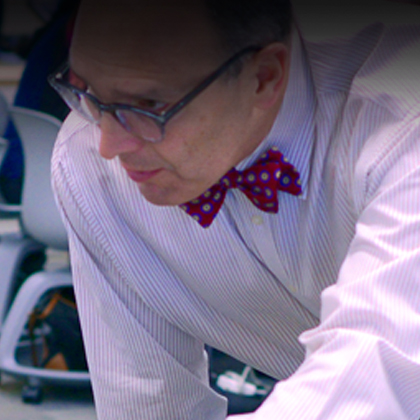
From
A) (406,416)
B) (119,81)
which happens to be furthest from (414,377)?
(119,81)

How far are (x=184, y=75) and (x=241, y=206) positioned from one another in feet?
1.02

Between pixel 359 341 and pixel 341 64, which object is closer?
pixel 359 341

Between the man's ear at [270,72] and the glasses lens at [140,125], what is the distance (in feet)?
0.56

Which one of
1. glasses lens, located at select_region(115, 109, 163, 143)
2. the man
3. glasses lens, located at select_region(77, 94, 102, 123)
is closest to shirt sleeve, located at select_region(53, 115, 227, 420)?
the man

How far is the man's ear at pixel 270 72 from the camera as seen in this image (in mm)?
1075

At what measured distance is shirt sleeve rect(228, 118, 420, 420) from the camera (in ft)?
2.68

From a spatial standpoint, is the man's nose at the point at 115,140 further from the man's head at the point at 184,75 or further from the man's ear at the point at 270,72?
the man's ear at the point at 270,72

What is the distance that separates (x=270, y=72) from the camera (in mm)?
1104

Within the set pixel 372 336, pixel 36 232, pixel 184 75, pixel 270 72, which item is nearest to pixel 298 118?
pixel 270 72

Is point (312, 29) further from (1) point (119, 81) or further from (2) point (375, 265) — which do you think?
(2) point (375, 265)

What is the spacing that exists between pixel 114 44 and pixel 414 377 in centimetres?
53

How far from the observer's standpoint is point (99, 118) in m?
1.06

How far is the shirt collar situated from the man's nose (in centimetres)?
23

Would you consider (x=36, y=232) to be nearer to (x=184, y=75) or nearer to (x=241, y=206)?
(x=241, y=206)
